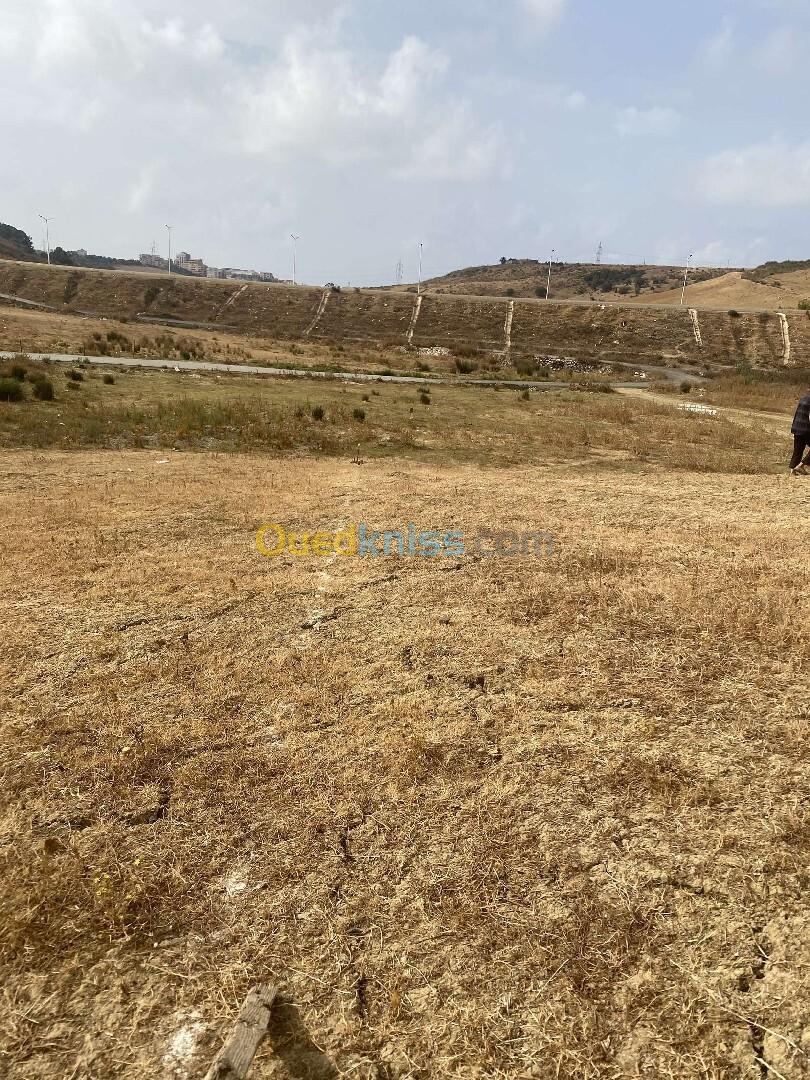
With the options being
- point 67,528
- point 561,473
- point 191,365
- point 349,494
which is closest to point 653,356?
point 191,365

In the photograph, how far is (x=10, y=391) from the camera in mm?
16297

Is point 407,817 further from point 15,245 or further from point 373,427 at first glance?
point 15,245

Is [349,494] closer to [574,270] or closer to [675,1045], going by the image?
[675,1045]

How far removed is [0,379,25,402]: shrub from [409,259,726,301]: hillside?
311 feet

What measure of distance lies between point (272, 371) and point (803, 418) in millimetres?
25674

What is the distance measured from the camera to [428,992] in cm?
254

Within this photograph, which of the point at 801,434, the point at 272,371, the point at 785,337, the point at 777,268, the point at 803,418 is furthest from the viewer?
the point at 777,268

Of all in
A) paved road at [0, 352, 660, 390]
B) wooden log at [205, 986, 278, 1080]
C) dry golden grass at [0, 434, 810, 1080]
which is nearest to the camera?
wooden log at [205, 986, 278, 1080]

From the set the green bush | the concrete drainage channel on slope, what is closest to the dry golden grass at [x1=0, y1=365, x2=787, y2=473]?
the green bush

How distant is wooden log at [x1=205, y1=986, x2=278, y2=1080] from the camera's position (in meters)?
2.17

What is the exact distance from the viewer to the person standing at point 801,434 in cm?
1188

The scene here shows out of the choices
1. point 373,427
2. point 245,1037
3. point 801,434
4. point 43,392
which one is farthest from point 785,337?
point 245,1037

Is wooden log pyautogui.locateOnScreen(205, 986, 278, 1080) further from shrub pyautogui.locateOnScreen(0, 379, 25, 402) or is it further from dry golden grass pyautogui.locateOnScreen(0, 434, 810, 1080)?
shrub pyautogui.locateOnScreen(0, 379, 25, 402)

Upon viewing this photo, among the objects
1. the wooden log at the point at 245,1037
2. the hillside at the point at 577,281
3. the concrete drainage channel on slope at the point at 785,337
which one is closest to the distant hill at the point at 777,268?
the hillside at the point at 577,281
